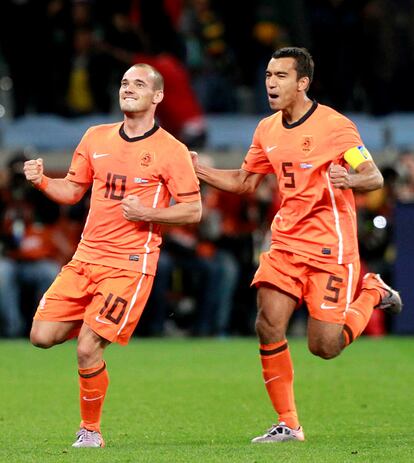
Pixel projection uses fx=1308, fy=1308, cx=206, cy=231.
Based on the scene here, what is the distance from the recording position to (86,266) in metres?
7.99

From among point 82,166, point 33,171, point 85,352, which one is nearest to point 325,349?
point 85,352

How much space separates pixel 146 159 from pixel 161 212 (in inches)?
14.6

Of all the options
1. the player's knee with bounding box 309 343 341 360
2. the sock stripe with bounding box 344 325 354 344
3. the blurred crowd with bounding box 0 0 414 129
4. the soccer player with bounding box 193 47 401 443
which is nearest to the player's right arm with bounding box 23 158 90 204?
the soccer player with bounding box 193 47 401 443

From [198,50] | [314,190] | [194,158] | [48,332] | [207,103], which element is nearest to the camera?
[48,332]

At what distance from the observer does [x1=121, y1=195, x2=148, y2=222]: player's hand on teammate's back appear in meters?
7.71

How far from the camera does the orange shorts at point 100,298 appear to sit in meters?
7.81

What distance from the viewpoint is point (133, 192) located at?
26.1 ft

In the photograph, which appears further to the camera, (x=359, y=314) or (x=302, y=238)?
(x=359, y=314)

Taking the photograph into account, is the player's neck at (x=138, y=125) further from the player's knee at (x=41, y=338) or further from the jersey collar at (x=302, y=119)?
the player's knee at (x=41, y=338)

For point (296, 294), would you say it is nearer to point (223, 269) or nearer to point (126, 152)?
point (126, 152)

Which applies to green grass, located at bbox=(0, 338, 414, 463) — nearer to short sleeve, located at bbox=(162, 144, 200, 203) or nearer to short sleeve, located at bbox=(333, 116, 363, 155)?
short sleeve, located at bbox=(162, 144, 200, 203)

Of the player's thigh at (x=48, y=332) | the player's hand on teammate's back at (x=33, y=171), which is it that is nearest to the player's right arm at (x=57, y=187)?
the player's hand on teammate's back at (x=33, y=171)

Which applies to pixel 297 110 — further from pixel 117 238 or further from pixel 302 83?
pixel 117 238

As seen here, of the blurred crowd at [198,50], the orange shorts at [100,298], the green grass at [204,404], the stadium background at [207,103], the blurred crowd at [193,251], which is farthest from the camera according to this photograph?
the blurred crowd at [198,50]
